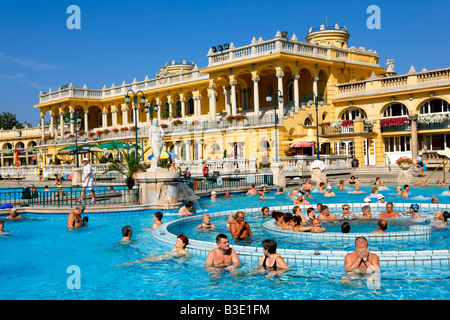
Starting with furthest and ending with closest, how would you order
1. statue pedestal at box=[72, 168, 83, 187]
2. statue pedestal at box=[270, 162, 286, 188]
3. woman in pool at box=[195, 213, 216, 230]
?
statue pedestal at box=[72, 168, 83, 187], statue pedestal at box=[270, 162, 286, 188], woman in pool at box=[195, 213, 216, 230]

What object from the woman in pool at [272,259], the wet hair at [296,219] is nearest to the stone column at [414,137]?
the wet hair at [296,219]

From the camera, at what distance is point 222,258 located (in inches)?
342

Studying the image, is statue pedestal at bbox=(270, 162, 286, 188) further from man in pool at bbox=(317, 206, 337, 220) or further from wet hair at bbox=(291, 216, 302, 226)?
wet hair at bbox=(291, 216, 302, 226)

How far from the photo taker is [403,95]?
3450 centimetres

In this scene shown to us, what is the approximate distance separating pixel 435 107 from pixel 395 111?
10.1 ft

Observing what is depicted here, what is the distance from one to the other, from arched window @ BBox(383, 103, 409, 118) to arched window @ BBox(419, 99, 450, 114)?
1278 millimetres

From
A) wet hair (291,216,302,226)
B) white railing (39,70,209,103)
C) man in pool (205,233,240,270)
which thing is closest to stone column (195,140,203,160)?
white railing (39,70,209,103)

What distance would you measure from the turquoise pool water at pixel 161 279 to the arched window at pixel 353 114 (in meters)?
27.2

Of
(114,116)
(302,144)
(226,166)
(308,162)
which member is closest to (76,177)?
(226,166)

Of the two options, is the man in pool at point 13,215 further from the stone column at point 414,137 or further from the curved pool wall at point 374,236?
the stone column at point 414,137

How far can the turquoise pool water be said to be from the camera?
7.37m
